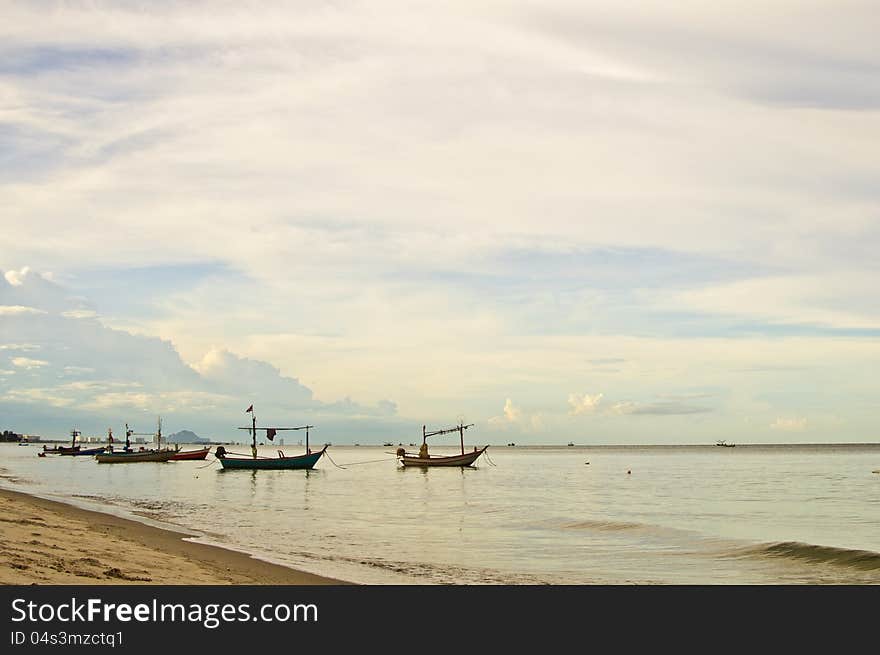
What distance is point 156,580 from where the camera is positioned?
13.9 meters

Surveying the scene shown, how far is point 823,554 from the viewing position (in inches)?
1043

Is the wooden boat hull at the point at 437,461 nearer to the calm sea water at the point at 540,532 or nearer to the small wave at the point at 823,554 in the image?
the calm sea water at the point at 540,532

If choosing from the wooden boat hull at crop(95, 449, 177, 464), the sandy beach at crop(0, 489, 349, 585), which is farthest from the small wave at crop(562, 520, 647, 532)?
the wooden boat hull at crop(95, 449, 177, 464)

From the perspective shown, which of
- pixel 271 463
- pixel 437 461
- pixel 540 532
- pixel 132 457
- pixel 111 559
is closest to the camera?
pixel 111 559

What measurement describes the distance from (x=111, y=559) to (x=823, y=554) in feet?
75.1

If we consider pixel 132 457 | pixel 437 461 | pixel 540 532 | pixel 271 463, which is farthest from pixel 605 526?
pixel 132 457

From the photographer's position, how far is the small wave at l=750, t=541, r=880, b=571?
2461cm

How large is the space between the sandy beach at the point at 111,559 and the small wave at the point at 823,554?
16.8m

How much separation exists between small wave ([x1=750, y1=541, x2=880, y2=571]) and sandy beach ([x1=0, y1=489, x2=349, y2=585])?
55.1 ft

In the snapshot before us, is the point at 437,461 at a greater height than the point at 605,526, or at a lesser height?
lesser

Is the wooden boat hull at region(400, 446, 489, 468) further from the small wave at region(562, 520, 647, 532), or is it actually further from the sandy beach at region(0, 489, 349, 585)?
the sandy beach at region(0, 489, 349, 585)

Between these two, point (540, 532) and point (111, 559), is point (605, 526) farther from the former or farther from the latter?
point (111, 559)

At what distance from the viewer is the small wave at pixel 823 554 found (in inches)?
969
